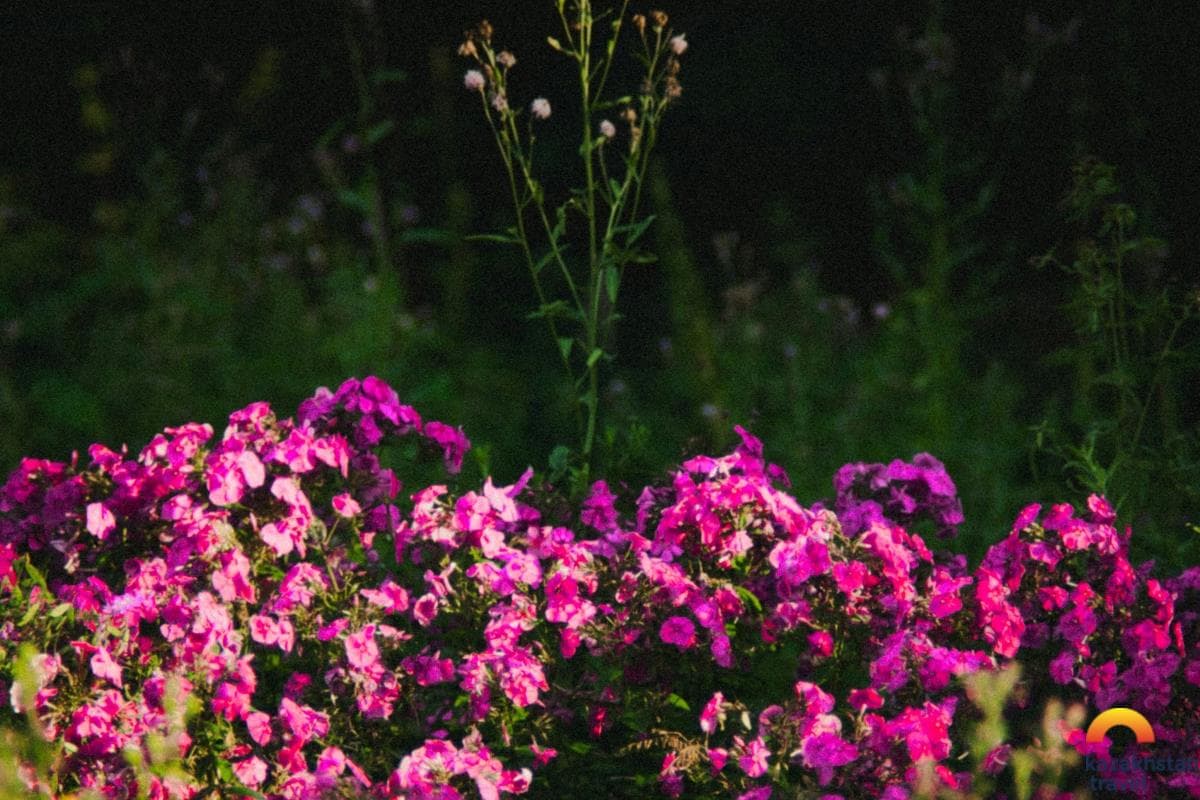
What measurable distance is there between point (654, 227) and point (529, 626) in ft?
11.5

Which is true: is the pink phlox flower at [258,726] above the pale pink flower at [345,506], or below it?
below

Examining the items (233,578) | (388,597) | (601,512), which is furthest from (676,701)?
(233,578)

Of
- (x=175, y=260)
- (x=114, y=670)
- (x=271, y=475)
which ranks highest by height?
(x=175, y=260)

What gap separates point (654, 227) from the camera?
5824 millimetres

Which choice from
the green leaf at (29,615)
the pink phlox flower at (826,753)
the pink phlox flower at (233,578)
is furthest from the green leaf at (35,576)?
the pink phlox flower at (826,753)

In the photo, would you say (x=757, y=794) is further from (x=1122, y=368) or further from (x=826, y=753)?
(x=1122, y=368)

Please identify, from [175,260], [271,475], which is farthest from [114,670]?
[175,260]

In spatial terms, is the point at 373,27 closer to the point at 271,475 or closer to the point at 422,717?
the point at 271,475

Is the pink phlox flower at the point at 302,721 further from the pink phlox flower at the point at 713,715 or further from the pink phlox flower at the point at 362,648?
the pink phlox flower at the point at 713,715

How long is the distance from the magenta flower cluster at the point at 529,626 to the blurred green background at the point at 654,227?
169 centimetres

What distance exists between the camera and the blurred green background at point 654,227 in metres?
4.90

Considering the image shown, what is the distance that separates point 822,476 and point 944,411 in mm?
486

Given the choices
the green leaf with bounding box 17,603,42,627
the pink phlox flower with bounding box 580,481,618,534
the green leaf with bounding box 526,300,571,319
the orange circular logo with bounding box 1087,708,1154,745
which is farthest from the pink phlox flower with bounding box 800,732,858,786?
the green leaf with bounding box 17,603,42,627

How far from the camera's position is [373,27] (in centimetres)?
Result: 472
